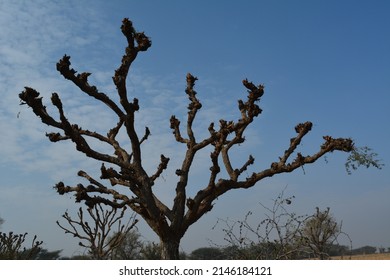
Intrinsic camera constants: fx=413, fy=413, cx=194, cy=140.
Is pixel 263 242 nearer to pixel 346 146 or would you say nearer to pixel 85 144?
pixel 346 146

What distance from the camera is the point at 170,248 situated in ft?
28.9

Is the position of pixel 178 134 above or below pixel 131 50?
below

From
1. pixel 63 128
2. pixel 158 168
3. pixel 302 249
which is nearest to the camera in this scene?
pixel 63 128

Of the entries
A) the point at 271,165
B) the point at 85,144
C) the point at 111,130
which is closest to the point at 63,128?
the point at 85,144

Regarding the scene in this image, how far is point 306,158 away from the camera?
952cm


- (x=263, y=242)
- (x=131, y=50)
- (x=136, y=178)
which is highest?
(x=131, y=50)

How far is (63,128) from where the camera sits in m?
7.85

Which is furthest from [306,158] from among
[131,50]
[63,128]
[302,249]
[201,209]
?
[63,128]

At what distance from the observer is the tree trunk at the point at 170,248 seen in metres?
8.72

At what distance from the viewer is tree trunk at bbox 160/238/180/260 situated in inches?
343
